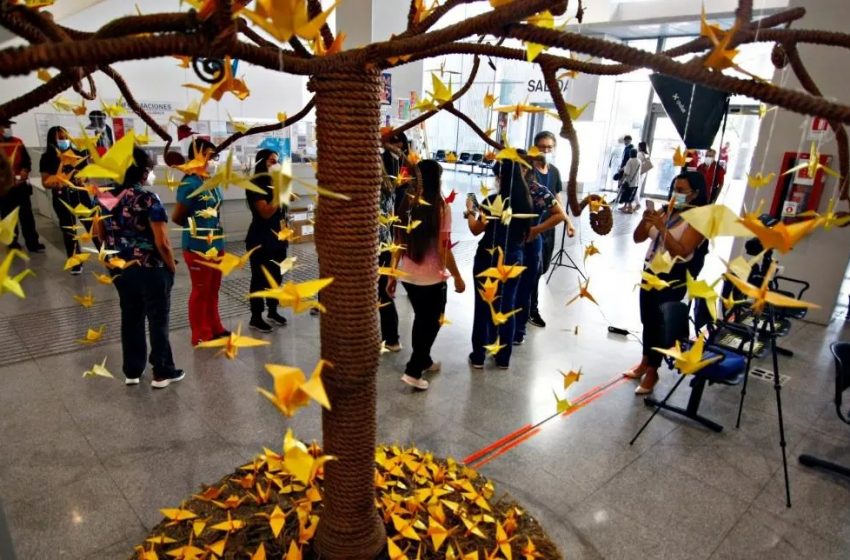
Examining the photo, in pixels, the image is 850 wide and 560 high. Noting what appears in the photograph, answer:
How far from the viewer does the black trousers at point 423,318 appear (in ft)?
10.7

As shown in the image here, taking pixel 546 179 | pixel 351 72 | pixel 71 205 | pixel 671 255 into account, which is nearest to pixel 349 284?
pixel 351 72

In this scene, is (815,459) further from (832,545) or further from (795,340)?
(795,340)

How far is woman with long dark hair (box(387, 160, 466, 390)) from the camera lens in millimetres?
3016

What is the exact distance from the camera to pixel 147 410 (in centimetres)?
291

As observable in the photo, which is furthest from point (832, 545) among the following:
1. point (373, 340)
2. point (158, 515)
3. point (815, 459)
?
point (158, 515)

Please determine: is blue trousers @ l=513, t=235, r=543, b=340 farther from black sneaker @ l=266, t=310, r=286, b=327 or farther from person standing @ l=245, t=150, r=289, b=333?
black sneaker @ l=266, t=310, r=286, b=327

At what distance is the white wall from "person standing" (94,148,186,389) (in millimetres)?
4859

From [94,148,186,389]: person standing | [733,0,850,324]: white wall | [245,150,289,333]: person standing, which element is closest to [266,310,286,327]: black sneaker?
[245,150,289,333]: person standing

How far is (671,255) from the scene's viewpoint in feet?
9.67

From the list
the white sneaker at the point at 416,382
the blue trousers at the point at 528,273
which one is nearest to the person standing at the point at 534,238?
the blue trousers at the point at 528,273

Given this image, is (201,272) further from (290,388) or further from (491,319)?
(290,388)

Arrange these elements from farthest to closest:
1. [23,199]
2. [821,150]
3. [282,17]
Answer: [23,199] < [821,150] < [282,17]

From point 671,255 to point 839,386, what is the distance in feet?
3.43

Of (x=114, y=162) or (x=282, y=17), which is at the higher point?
(x=282, y=17)
